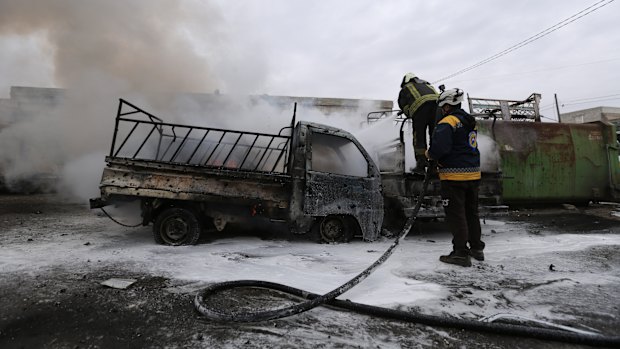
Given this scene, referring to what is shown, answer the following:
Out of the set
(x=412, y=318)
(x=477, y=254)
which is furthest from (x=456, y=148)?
(x=412, y=318)

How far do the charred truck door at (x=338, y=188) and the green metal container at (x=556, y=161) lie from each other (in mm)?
3908

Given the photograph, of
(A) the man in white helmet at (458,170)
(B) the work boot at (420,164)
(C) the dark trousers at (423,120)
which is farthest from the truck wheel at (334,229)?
(C) the dark trousers at (423,120)

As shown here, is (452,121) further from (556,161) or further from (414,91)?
(556,161)

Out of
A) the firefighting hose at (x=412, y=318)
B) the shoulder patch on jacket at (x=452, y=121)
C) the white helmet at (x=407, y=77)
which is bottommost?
the firefighting hose at (x=412, y=318)

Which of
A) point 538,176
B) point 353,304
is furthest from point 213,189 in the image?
point 538,176

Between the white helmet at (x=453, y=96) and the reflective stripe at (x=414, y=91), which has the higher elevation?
the reflective stripe at (x=414, y=91)

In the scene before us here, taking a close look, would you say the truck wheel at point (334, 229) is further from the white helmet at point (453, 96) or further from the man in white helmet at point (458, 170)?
the white helmet at point (453, 96)

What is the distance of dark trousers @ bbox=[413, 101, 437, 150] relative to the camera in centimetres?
552

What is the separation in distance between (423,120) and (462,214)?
2.14 meters

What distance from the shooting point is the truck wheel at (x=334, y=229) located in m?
4.95

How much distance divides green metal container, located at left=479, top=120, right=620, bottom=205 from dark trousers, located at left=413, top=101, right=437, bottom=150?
2.57 meters

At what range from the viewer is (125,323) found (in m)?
2.22

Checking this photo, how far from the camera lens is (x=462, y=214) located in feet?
12.9

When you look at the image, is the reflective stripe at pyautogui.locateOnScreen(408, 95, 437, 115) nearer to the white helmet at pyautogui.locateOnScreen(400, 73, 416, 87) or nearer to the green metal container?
the white helmet at pyautogui.locateOnScreen(400, 73, 416, 87)
